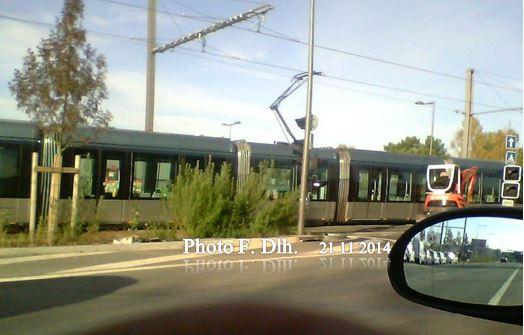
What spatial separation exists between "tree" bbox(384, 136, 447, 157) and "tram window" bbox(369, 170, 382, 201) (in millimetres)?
3382

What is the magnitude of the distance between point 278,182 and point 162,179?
367 centimetres

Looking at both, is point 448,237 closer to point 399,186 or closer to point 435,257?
point 435,257

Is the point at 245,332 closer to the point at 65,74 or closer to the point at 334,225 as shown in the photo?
the point at 65,74

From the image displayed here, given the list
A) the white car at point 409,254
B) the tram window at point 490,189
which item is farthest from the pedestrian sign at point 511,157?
the tram window at point 490,189

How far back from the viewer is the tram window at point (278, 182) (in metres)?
15.2

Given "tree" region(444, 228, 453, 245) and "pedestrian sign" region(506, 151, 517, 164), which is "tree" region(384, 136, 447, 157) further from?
"tree" region(444, 228, 453, 245)

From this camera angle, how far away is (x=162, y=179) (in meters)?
14.7

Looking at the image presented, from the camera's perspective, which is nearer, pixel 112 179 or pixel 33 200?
pixel 33 200

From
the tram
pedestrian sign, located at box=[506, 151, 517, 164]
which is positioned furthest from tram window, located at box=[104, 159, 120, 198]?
pedestrian sign, located at box=[506, 151, 517, 164]

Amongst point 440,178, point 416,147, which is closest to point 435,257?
point 440,178

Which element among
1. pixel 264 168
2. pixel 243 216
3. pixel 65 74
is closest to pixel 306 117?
pixel 264 168

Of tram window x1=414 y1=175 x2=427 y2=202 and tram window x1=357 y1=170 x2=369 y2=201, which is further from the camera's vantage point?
tram window x1=357 y1=170 x2=369 y2=201

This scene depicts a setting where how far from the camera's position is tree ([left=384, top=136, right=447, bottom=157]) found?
22.1 metres

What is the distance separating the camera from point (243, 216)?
14000 mm
